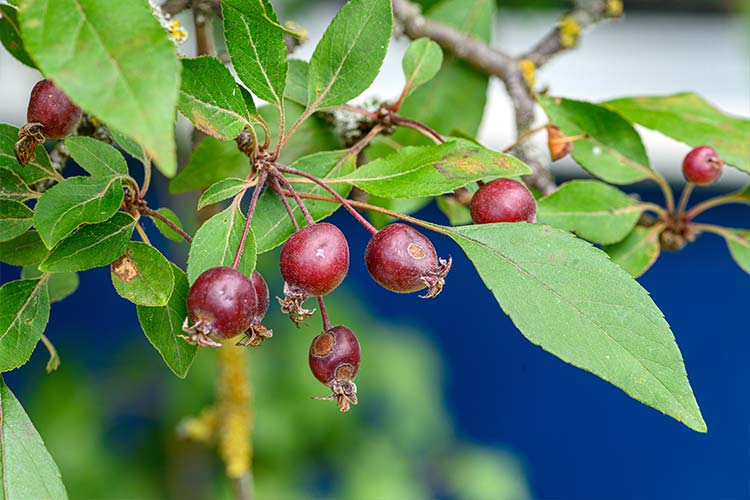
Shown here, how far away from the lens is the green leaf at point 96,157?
42 centimetres

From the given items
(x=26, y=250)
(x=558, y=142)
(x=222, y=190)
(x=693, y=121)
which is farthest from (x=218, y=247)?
(x=693, y=121)

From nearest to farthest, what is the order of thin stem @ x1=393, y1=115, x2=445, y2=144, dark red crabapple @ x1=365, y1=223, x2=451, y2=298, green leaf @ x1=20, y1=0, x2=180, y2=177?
1. green leaf @ x1=20, y1=0, x2=180, y2=177
2. dark red crabapple @ x1=365, y1=223, x2=451, y2=298
3. thin stem @ x1=393, y1=115, x2=445, y2=144

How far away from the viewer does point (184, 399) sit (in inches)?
54.1

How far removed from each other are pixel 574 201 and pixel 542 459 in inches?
55.0

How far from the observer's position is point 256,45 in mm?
407

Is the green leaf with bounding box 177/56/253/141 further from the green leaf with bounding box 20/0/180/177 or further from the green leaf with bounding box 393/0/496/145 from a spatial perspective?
the green leaf with bounding box 393/0/496/145

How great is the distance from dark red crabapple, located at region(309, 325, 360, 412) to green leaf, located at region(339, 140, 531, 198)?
75mm

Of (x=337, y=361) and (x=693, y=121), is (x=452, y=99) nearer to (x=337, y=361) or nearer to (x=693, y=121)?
(x=693, y=121)

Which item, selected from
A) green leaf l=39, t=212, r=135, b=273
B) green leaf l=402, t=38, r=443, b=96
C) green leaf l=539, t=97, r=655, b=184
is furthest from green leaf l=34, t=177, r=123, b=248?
green leaf l=539, t=97, r=655, b=184

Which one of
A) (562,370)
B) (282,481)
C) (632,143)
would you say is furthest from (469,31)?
(562,370)

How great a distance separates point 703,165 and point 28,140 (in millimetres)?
446

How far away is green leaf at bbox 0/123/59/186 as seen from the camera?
425 millimetres

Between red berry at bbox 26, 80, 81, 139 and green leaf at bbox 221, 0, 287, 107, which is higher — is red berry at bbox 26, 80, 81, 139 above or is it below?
below

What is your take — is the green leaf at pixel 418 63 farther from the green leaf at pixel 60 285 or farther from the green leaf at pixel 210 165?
the green leaf at pixel 60 285
